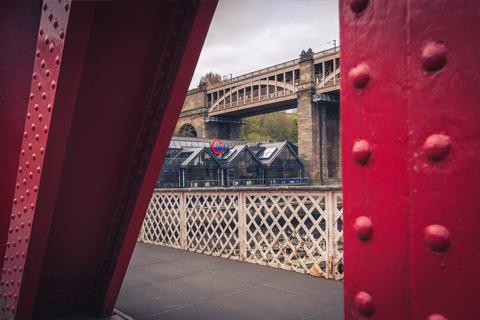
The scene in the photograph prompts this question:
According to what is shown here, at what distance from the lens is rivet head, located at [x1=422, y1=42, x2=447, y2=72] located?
56 centimetres

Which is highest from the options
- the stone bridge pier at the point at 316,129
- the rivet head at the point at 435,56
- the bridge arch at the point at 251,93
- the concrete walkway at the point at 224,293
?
the bridge arch at the point at 251,93

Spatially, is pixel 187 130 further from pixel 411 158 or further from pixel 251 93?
pixel 411 158

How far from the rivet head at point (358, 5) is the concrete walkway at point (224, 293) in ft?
10.00

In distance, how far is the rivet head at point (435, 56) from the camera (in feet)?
1.84

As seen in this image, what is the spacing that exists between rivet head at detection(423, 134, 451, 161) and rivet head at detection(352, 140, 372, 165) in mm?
99

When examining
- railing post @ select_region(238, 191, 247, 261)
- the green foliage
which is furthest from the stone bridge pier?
the green foliage

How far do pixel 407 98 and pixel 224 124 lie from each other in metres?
51.4

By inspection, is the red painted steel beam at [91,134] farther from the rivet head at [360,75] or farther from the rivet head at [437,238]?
the rivet head at [437,238]

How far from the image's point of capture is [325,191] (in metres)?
4.98

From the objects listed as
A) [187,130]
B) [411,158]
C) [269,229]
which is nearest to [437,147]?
[411,158]

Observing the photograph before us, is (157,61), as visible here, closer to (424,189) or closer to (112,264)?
(112,264)

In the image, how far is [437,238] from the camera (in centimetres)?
56

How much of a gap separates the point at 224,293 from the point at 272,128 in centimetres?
7779

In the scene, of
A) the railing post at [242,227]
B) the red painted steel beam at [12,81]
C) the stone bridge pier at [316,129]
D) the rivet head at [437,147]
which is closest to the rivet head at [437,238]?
the rivet head at [437,147]
